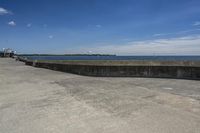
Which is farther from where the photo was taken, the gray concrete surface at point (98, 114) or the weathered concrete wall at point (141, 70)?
the weathered concrete wall at point (141, 70)

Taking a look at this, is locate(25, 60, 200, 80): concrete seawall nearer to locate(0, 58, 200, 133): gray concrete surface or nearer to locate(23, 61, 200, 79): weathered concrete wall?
locate(23, 61, 200, 79): weathered concrete wall

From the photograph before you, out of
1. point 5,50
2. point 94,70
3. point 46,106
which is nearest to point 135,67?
point 94,70

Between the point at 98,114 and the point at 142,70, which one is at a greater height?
the point at 142,70

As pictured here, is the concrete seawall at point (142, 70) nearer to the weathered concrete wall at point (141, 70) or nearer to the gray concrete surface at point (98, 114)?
the weathered concrete wall at point (141, 70)

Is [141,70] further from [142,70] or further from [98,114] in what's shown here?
[98,114]

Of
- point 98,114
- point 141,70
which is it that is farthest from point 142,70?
point 98,114

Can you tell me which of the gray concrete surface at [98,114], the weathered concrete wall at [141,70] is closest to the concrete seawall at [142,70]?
the weathered concrete wall at [141,70]

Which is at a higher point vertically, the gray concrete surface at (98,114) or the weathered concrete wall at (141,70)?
the weathered concrete wall at (141,70)

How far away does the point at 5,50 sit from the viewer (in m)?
93.2

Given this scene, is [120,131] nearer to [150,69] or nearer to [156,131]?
[156,131]

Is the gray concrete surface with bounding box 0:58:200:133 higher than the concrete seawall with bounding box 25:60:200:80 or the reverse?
the reverse

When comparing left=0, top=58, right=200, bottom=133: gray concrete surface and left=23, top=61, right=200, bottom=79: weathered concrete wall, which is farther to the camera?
left=23, top=61, right=200, bottom=79: weathered concrete wall

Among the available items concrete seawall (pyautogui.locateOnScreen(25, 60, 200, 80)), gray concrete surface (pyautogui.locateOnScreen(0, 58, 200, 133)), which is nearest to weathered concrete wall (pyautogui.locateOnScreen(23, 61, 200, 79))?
concrete seawall (pyautogui.locateOnScreen(25, 60, 200, 80))

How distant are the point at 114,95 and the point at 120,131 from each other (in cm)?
348
